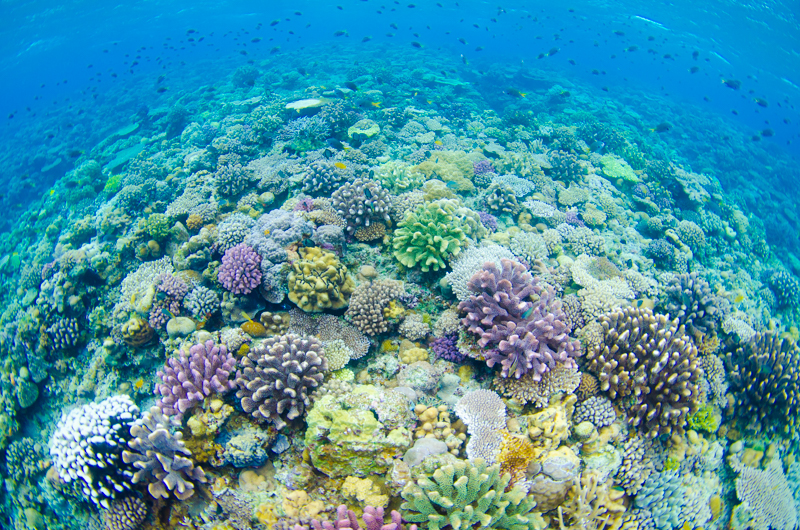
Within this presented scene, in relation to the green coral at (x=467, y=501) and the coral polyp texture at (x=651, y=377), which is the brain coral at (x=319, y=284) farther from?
the coral polyp texture at (x=651, y=377)

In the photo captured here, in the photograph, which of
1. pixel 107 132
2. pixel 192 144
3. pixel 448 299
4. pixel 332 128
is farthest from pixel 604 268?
pixel 107 132

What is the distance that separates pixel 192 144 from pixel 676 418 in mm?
18817

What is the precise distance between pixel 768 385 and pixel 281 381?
792cm

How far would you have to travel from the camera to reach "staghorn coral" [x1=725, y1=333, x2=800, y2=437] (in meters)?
5.24

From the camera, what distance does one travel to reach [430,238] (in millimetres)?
5762

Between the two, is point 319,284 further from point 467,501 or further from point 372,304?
point 467,501

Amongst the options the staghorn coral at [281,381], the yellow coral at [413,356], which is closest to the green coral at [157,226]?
the staghorn coral at [281,381]

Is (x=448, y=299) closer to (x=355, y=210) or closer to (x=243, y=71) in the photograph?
(x=355, y=210)

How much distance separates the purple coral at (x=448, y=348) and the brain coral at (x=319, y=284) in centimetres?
168

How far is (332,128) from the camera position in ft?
37.4

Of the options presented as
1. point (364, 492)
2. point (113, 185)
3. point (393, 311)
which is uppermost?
point (393, 311)

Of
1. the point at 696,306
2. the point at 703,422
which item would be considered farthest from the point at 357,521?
the point at 696,306

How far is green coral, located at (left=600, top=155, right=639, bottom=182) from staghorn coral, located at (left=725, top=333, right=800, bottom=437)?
28.9 feet

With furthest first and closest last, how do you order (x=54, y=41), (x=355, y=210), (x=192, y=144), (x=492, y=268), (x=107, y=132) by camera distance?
(x=54, y=41) → (x=107, y=132) → (x=192, y=144) → (x=355, y=210) → (x=492, y=268)
